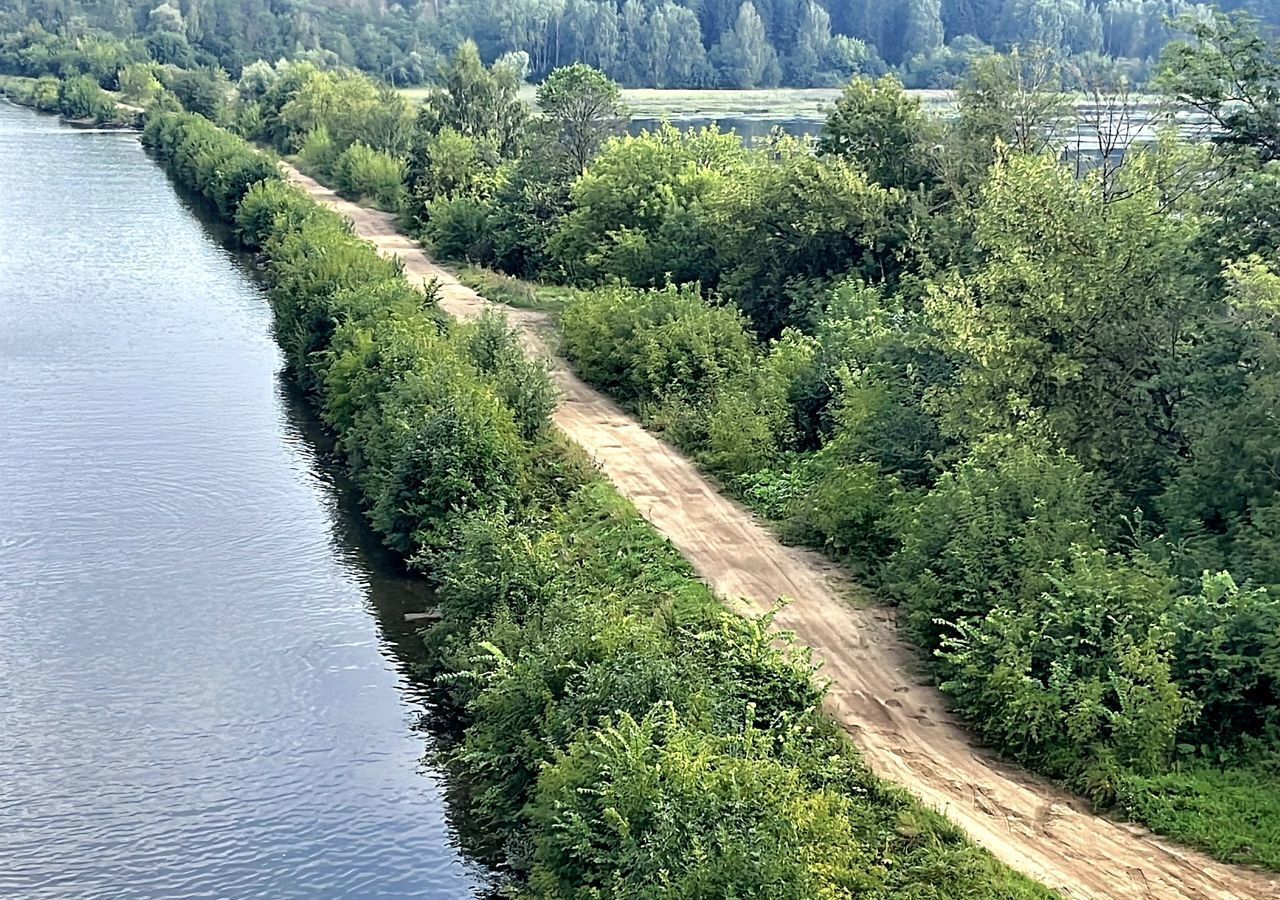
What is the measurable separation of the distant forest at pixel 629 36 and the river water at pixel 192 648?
11983cm

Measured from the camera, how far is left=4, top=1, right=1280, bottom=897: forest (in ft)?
62.4

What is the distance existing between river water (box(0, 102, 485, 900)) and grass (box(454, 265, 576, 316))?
921cm

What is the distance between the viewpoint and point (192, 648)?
27531 mm

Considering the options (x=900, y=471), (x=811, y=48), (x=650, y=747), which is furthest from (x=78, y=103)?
(x=650, y=747)

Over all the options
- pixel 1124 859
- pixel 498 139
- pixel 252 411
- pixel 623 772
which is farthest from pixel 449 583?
pixel 498 139

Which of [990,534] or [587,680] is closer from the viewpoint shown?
[587,680]

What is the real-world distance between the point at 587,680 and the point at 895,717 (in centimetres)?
491

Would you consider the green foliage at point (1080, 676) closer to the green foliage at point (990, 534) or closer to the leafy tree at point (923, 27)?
the green foliage at point (990, 534)

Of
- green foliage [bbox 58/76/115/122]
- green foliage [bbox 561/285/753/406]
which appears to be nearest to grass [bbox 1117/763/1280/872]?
green foliage [bbox 561/285/753/406]

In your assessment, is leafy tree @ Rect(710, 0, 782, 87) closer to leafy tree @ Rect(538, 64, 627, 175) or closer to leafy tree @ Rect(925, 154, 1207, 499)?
leafy tree @ Rect(538, 64, 627, 175)

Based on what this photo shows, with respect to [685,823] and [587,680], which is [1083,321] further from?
[685,823]

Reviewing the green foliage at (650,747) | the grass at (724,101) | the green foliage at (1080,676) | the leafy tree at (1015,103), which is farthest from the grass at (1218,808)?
the grass at (724,101)

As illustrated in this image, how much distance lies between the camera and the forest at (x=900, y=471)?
62.4ft

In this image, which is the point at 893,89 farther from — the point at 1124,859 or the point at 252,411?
the point at 1124,859
